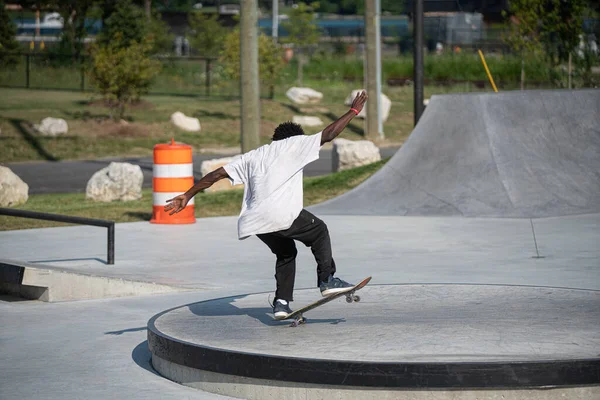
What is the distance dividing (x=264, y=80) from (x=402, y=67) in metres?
12.8

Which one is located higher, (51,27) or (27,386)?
(51,27)

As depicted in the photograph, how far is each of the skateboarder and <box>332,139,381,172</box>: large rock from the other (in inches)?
577

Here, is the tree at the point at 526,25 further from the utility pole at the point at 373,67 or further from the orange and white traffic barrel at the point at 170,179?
the orange and white traffic barrel at the point at 170,179

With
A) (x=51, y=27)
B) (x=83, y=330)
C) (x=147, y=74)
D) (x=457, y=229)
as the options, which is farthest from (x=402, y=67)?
(x=51, y=27)

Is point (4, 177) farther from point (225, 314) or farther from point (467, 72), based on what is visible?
point (467, 72)

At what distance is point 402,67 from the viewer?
50.8 metres

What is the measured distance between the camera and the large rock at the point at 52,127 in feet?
102

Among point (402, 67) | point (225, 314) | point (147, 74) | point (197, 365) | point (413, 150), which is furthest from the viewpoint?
point (402, 67)

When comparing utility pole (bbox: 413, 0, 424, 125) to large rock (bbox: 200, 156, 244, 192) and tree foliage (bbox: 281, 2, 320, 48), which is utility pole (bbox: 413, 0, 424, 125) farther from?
tree foliage (bbox: 281, 2, 320, 48)

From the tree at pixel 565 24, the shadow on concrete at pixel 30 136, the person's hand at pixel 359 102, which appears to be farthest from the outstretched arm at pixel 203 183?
the shadow on concrete at pixel 30 136

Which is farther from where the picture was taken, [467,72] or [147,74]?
[467,72]

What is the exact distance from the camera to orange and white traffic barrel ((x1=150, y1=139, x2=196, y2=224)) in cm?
1493

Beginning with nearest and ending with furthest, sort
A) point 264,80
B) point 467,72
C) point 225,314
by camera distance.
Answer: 1. point 225,314
2. point 264,80
3. point 467,72

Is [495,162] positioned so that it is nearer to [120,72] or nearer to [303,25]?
[120,72]
